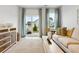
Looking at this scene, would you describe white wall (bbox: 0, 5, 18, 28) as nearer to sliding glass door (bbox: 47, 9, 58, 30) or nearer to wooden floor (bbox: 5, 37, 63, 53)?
sliding glass door (bbox: 47, 9, 58, 30)

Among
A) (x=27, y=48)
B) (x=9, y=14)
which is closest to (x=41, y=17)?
(x=9, y=14)

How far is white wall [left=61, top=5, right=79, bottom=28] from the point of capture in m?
5.96

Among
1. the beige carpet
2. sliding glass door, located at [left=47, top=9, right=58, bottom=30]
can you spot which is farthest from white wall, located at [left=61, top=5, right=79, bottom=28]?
the beige carpet

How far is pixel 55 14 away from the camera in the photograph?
7.04 metres

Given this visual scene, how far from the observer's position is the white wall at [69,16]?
5957 mm

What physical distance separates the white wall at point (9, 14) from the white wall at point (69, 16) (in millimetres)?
2421

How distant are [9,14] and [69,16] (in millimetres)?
2994

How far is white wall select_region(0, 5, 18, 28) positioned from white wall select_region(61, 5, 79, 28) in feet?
7.94

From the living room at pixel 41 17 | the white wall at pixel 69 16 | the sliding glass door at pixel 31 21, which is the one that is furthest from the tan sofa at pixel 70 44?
the sliding glass door at pixel 31 21

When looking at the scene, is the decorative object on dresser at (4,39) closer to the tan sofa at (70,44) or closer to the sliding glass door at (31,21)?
the tan sofa at (70,44)
